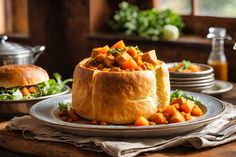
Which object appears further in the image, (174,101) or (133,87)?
(174,101)

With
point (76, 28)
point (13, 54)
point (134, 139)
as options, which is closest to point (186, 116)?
point (134, 139)

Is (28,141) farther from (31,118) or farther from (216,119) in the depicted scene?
(216,119)

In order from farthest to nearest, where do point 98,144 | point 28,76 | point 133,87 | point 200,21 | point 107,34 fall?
1. point 107,34
2. point 200,21
3. point 28,76
4. point 133,87
5. point 98,144

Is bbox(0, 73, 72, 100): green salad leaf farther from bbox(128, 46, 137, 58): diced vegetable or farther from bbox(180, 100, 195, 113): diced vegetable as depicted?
bbox(180, 100, 195, 113): diced vegetable

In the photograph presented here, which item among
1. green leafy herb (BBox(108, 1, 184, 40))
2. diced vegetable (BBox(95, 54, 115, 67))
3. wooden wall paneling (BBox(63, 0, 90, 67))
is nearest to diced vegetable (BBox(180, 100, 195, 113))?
diced vegetable (BBox(95, 54, 115, 67))

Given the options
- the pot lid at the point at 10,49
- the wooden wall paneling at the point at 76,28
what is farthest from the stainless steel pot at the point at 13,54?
the wooden wall paneling at the point at 76,28

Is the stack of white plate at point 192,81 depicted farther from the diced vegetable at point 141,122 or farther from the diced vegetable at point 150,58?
the diced vegetable at point 141,122

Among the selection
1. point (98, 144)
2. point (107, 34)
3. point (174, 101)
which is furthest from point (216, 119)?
point (107, 34)
